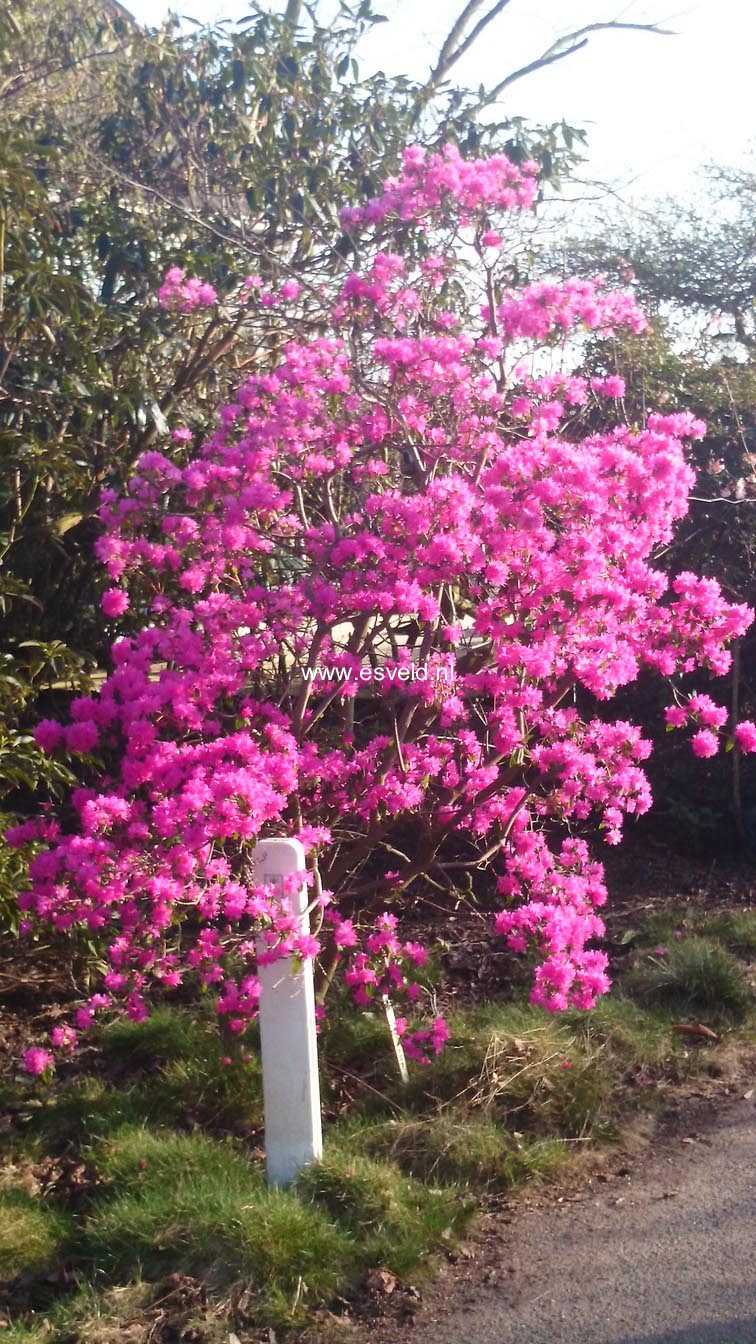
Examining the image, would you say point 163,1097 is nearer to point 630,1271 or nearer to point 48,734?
point 48,734

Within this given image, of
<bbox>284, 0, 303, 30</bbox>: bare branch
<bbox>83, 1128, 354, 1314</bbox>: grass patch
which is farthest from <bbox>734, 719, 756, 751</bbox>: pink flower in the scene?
<bbox>284, 0, 303, 30</bbox>: bare branch

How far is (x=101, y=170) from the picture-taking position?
6938 millimetres

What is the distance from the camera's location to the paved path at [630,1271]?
3.09 m

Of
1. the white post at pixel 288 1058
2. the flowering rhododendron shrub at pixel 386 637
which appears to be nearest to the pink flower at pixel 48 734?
the flowering rhododendron shrub at pixel 386 637

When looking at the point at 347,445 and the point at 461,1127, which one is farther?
the point at 347,445

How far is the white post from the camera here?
3.73m

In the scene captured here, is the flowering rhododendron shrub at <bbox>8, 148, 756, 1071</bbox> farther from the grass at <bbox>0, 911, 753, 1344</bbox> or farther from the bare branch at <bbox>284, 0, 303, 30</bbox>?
the bare branch at <bbox>284, 0, 303, 30</bbox>

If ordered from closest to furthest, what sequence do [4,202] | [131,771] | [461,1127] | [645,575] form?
1. [131,771]
2. [461,1127]
3. [645,575]
4. [4,202]

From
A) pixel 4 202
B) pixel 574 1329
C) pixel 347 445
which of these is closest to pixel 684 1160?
pixel 574 1329

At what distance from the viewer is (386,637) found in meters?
4.66

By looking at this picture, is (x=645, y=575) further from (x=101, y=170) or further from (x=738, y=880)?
(x=101, y=170)

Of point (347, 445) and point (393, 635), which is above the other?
point (347, 445)

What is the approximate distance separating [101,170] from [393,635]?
398cm

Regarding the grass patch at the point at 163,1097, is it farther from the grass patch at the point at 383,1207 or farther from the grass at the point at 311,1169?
the grass patch at the point at 383,1207
